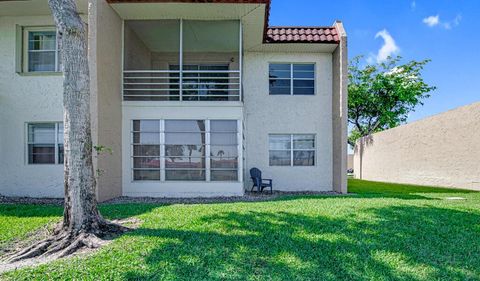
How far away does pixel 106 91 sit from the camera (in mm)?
10328

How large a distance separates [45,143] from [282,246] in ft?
34.0

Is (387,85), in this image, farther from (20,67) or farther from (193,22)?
(20,67)

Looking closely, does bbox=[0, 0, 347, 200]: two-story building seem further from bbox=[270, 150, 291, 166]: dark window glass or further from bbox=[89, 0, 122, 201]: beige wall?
bbox=[270, 150, 291, 166]: dark window glass

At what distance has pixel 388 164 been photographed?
20.4 m

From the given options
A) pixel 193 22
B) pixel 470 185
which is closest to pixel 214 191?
pixel 193 22

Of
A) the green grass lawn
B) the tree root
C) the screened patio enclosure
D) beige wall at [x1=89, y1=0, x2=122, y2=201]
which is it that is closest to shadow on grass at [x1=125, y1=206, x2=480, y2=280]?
the green grass lawn

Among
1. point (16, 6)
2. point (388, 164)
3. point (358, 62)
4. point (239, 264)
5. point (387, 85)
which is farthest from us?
point (358, 62)

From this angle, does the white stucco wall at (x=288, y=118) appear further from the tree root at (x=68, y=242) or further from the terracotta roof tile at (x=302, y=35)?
the tree root at (x=68, y=242)

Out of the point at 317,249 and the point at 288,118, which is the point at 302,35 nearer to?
the point at 288,118

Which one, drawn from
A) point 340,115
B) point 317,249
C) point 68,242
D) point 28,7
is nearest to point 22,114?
point 28,7

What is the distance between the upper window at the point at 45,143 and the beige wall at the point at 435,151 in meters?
16.7

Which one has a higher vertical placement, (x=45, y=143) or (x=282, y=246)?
(x=45, y=143)

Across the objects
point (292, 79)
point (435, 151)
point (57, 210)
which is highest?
point (292, 79)

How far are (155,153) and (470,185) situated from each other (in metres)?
13.3
